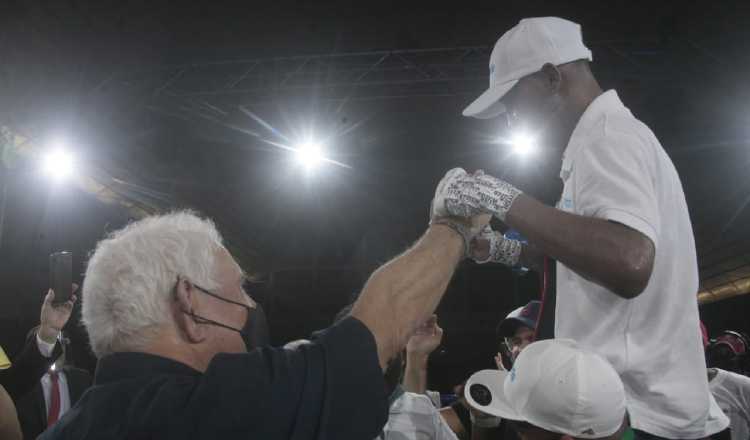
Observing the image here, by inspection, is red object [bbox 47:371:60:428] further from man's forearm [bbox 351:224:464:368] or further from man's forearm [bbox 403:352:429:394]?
man's forearm [bbox 351:224:464:368]

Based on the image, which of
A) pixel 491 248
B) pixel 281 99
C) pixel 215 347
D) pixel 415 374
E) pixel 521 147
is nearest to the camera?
pixel 215 347

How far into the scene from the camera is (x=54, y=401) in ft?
15.1

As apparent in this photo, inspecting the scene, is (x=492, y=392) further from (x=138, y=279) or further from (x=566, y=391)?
(x=138, y=279)

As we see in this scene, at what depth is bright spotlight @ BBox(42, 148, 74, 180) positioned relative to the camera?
6.55m

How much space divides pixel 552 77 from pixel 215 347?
1.22 meters

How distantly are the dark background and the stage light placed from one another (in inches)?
8.6

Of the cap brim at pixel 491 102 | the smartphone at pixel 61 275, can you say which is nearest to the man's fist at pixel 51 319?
the smartphone at pixel 61 275

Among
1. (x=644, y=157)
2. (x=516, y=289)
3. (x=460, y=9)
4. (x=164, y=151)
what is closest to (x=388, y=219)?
(x=516, y=289)

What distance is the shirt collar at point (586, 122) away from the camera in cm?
153

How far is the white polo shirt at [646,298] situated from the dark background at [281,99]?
4580mm

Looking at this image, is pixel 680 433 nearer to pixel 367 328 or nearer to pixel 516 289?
pixel 367 328

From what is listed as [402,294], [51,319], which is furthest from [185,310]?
[51,319]

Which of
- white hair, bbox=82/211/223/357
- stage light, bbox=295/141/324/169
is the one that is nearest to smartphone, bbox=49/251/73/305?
white hair, bbox=82/211/223/357

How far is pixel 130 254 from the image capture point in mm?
1325
